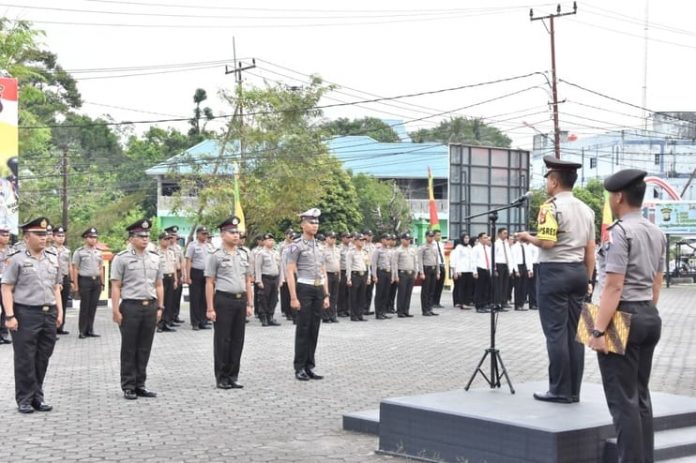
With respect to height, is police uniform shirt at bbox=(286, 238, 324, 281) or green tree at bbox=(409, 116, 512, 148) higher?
green tree at bbox=(409, 116, 512, 148)

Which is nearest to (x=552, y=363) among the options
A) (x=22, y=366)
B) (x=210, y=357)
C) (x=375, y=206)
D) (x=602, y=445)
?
(x=602, y=445)

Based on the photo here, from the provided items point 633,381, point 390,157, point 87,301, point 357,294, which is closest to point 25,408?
point 633,381

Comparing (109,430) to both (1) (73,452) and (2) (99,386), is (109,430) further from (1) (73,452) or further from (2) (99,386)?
(2) (99,386)

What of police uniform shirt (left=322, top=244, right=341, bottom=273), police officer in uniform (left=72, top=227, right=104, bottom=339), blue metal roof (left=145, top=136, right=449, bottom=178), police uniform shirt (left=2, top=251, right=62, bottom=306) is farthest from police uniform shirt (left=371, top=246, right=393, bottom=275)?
blue metal roof (left=145, top=136, right=449, bottom=178)

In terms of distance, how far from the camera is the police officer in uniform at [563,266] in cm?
742

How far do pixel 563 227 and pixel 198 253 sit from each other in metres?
12.5

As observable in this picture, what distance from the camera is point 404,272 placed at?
22375 millimetres

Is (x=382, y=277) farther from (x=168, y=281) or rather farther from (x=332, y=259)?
(x=168, y=281)

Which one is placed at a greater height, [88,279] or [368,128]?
[368,128]

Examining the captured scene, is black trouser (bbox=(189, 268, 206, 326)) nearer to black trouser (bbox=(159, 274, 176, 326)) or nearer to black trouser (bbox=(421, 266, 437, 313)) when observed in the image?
black trouser (bbox=(159, 274, 176, 326))

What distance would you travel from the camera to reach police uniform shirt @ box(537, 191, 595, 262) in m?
7.39

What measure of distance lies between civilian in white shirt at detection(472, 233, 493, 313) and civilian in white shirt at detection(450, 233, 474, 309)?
200mm

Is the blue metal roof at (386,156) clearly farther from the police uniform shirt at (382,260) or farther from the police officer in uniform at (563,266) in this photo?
the police officer in uniform at (563,266)

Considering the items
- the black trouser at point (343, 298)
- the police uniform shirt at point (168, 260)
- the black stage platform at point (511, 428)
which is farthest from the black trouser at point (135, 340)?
the black trouser at point (343, 298)
